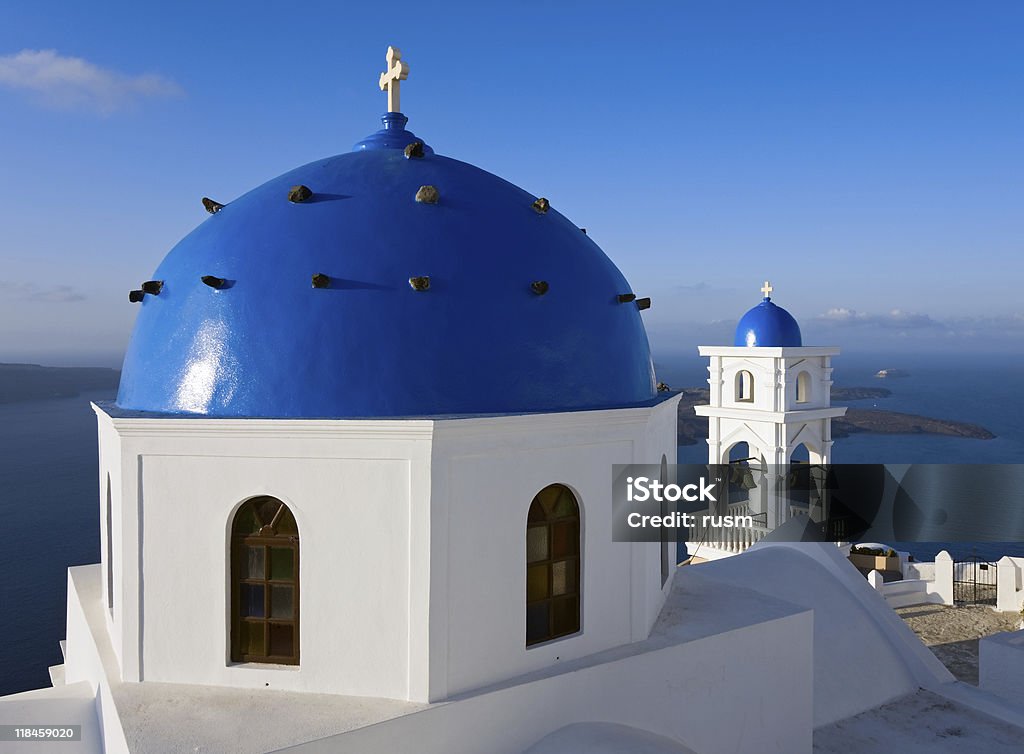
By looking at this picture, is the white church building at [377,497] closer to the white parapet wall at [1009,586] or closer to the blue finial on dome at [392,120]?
the blue finial on dome at [392,120]

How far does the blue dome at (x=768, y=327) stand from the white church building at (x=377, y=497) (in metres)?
11.7

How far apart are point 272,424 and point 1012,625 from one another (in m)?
16.4

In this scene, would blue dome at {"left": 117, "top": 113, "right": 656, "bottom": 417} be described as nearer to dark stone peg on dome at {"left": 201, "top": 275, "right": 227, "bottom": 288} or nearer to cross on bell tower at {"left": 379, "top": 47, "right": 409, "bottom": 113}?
dark stone peg on dome at {"left": 201, "top": 275, "right": 227, "bottom": 288}

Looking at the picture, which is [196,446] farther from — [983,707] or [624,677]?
[983,707]

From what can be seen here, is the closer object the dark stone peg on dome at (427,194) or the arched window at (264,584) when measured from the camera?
the arched window at (264,584)

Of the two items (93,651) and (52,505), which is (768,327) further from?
(52,505)

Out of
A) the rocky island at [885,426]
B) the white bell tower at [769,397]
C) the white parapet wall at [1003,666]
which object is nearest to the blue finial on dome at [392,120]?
the white parapet wall at [1003,666]

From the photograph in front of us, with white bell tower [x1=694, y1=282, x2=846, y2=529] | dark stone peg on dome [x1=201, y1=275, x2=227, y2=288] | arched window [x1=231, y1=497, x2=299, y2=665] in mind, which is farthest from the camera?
white bell tower [x1=694, y1=282, x2=846, y2=529]

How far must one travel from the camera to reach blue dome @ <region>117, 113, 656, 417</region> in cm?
544

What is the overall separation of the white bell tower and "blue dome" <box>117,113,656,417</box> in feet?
36.8

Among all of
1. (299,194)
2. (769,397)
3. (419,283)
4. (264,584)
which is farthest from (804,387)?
(264,584)

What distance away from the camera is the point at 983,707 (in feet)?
28.1

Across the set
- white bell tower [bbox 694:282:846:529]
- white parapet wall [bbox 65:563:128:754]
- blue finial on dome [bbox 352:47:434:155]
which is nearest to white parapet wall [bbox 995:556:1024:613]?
white bell tower [bbox 694:282:846:529]

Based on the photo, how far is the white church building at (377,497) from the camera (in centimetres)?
532
